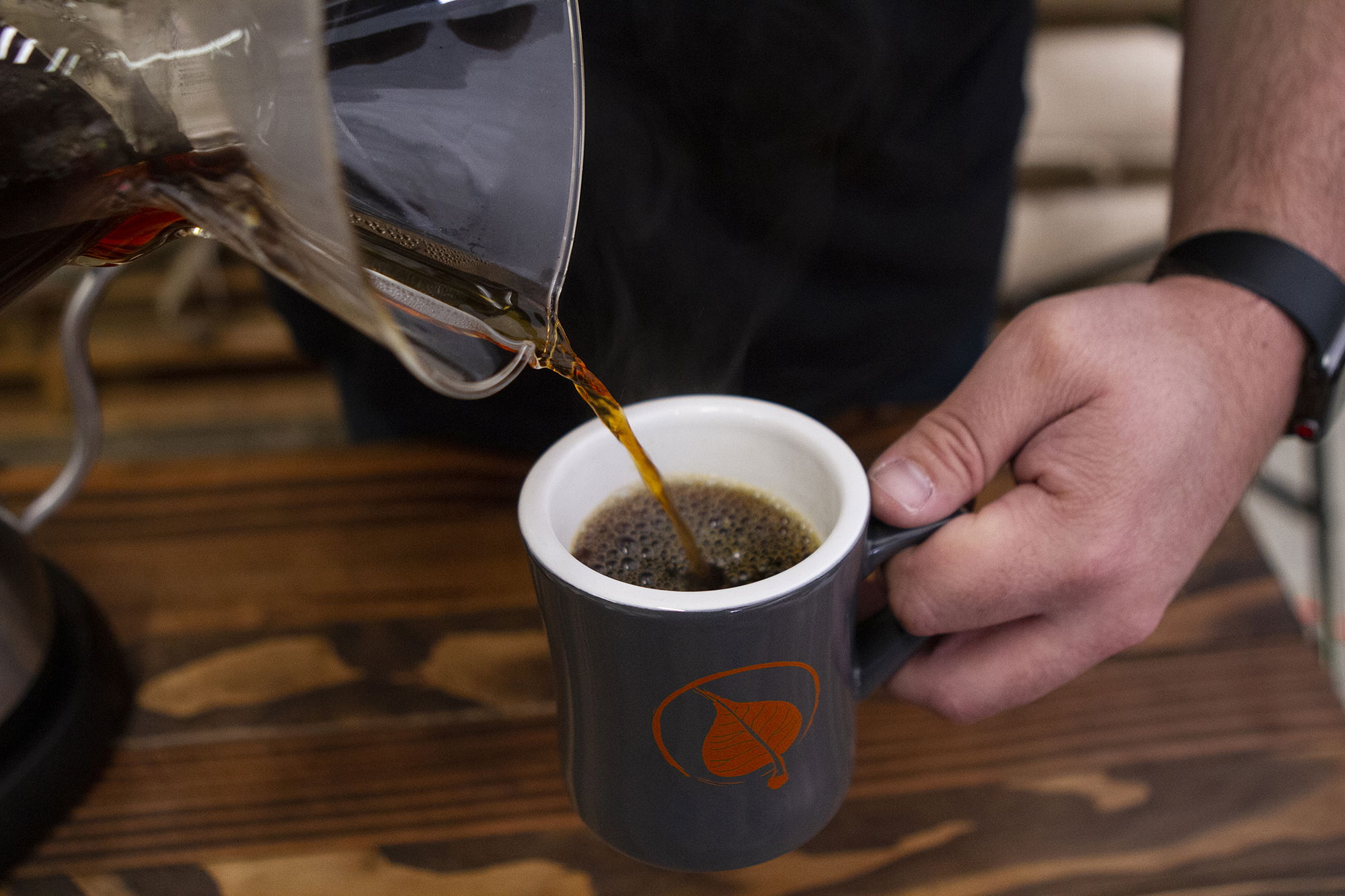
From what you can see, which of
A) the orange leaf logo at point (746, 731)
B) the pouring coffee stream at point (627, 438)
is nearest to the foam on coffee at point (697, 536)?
the pouring coffee stream at point (627, 438)

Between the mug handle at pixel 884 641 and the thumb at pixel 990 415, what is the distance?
0.03m

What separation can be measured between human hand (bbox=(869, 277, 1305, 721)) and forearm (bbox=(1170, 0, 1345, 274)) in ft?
0.45

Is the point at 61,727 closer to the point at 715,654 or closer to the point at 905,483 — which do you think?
the point at 715,654

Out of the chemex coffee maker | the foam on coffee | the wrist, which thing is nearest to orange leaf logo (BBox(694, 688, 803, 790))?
the foam on coffee

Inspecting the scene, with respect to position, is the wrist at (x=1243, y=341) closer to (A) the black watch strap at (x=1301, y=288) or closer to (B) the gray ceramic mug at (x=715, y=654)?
(A) the black watch strap at (x=1301, y=288)

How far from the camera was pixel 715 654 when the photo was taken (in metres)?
0.47

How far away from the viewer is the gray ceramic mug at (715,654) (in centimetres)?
47

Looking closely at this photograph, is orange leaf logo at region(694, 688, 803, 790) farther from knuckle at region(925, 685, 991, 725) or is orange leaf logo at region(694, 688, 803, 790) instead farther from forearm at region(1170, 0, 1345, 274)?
forearm at region(1170, 0, 1345, 274)

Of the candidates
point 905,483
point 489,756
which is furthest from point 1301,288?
point 489,756

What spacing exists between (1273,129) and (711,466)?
569 mm

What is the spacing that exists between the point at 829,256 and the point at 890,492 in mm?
500

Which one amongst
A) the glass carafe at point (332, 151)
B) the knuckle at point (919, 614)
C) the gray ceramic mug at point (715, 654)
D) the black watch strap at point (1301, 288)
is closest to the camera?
the glass carafe at point (332, 151)

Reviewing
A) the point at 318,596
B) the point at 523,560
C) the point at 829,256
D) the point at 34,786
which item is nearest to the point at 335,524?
the point at 318,596

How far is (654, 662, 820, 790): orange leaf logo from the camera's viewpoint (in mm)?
489
